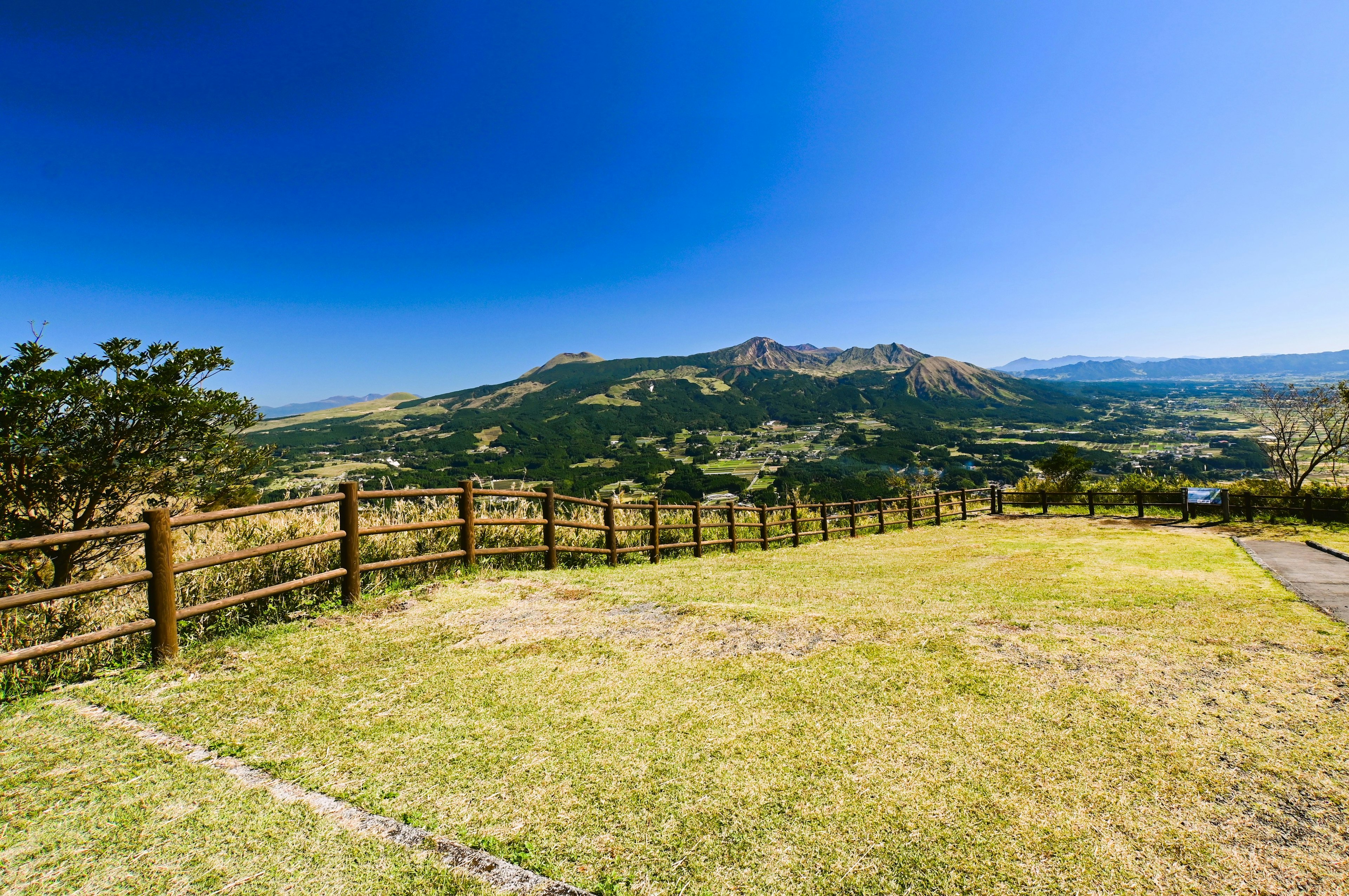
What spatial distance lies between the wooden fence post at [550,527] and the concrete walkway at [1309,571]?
9.37 m

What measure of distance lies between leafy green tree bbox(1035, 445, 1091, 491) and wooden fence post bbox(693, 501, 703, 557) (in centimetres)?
1950

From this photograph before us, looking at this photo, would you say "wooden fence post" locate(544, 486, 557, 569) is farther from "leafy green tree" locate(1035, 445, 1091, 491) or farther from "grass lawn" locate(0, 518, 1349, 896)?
"leafy green tree" locate(1035, 445, 1091, 491)

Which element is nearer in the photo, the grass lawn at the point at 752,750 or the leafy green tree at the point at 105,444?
the grass lawn at the point at 752,750

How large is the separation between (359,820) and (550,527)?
605cm

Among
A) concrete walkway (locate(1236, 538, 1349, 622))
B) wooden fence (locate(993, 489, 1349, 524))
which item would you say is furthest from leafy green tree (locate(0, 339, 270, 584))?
wooden fence (locate(993, 489, 1349, 524))

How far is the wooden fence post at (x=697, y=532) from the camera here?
11.1m

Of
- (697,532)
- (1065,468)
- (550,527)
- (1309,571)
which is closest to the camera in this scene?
(1309,571)

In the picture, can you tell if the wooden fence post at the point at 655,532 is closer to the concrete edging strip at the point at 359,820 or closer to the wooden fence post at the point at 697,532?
the wooden fence post at the point at 697,532

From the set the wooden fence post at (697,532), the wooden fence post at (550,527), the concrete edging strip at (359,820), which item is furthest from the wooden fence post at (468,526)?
the wooden fence post at (697,532)

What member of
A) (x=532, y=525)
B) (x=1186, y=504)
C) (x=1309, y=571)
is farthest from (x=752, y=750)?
(x=1186, y=504)

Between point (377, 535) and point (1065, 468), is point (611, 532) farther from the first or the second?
point (1065, 468)

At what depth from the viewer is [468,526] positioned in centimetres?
745

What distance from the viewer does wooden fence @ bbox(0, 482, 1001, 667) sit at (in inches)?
162

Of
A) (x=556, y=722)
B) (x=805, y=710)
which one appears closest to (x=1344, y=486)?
(x=805, y=710)
